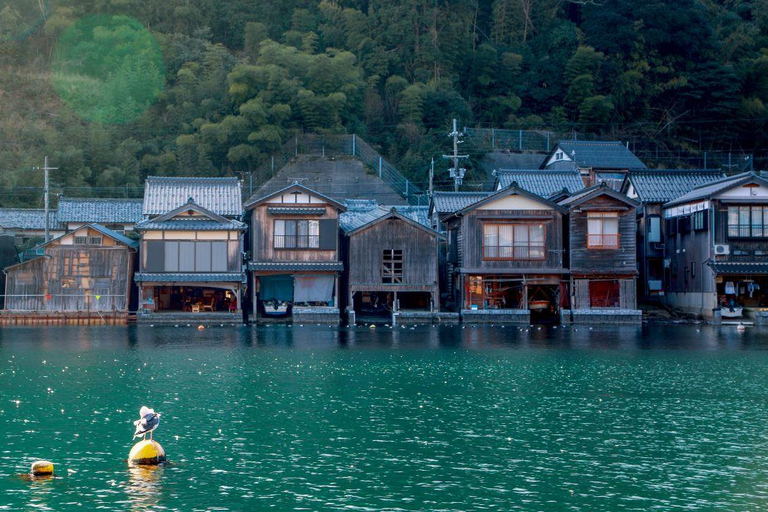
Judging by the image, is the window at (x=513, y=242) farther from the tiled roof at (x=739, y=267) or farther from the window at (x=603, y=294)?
A: the tiled roof at (x=739, y=267)

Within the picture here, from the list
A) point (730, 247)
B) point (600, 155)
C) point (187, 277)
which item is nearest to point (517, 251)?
point (730, 247)

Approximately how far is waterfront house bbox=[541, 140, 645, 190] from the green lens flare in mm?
36155

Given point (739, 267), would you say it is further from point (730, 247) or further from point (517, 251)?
point (517, 251)

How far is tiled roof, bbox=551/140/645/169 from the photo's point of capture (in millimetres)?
66312

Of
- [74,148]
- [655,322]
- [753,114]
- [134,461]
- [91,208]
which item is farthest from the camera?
[753,114]

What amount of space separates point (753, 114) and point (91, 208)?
5576 centimetres

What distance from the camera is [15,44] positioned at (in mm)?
86062

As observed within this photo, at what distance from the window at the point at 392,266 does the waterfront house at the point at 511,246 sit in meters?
3.30

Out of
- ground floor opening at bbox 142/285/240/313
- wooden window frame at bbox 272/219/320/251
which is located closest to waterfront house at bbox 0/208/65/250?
ground floor opening at bbox 142/285/240/313

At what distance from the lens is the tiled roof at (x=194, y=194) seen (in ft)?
176

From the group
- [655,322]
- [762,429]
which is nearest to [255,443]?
[762,429]

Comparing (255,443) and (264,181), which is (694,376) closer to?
(255,443)

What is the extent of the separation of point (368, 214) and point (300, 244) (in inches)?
281

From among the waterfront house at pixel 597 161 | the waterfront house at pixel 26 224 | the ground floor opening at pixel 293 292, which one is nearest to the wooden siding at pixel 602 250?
the ground floor opening at pixel 293 292
